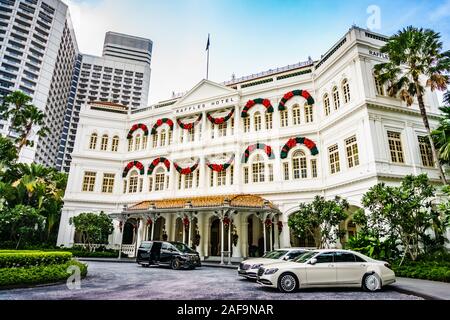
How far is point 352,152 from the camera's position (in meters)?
17.5

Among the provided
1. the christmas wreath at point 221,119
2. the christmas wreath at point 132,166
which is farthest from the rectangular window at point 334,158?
the christmas wreath at point 132,166

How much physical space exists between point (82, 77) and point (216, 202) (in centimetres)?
8265

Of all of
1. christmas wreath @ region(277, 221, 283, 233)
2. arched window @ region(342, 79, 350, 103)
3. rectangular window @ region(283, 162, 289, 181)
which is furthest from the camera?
rectangular window @ region(283, 162, 289, 181)

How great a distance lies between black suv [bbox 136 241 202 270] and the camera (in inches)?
580

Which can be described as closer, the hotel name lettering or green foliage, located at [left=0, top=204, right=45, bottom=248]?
green foliage, located at [left=0, top=204, right=45, bottom=248]

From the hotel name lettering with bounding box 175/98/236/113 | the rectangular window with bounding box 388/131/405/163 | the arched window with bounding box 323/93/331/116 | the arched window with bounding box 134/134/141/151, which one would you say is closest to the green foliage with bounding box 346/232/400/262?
the rectangular window with bounding box 388/131/405/163

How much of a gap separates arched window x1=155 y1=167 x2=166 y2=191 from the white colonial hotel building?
0.35ft

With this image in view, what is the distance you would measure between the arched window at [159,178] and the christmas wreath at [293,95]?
493 inches

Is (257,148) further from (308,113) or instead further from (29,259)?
(29,259)

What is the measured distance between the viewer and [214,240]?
22.5m

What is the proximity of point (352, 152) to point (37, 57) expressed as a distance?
237 ft

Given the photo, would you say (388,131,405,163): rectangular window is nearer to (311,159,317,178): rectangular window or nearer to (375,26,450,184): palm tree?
(375,26,450,184): palm tree

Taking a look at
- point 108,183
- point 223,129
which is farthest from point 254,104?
point 108,183

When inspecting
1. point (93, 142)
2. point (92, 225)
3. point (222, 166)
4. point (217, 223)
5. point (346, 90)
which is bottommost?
point (92, 225)
